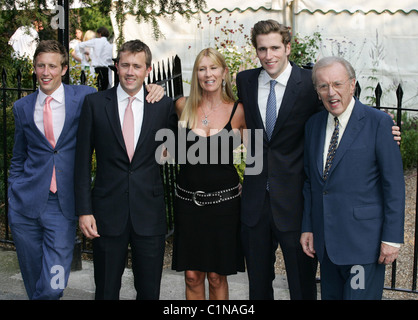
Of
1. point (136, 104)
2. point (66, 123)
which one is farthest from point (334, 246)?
point (66, 123)

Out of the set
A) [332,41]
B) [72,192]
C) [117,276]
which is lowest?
[117,276]

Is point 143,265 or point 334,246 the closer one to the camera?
point 334,246

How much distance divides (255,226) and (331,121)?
875 millimetres

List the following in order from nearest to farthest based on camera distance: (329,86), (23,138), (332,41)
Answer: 1. (329,86)
2. (23,138)
3. (332,41)

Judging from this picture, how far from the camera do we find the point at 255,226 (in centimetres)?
398

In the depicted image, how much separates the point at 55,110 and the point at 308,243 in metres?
1.97

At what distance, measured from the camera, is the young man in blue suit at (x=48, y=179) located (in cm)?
411

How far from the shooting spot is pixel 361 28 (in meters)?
11.0

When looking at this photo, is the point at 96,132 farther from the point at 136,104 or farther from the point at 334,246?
the point at 334,246

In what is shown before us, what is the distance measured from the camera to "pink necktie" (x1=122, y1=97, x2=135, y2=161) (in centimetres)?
395

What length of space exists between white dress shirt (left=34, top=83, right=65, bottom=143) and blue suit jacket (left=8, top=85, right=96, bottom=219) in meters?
0.03

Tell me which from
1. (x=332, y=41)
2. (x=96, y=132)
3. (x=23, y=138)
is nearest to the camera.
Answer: (x=96, y=132)

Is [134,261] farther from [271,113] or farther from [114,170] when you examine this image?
[271,113]

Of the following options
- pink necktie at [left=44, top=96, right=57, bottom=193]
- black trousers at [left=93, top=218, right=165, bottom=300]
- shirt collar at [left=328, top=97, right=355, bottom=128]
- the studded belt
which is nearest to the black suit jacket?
the studded belt
